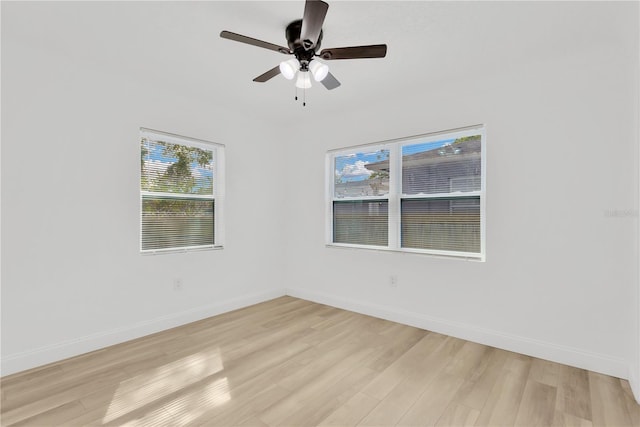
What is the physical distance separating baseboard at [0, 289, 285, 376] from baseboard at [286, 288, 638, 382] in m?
1.50

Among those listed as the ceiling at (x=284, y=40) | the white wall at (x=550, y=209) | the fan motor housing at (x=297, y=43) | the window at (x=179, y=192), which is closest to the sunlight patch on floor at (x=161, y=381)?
the window at (x=179, y=192)

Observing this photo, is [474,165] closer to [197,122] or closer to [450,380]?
[450,380]

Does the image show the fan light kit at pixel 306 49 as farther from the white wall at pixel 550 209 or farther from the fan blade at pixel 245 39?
the white wall at pixel 550 209

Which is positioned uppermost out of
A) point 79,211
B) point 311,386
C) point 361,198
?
point 361,198

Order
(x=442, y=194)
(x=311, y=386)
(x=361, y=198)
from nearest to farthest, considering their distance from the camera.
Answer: (x=311, y=386) → (x=442, y=194) → (x=361, y=198)

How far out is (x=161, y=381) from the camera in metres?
2.28

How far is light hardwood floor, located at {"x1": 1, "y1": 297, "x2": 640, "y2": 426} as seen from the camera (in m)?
1.88

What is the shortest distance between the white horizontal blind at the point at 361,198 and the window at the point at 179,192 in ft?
5.11

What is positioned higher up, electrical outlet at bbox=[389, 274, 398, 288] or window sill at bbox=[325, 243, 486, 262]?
window sill at bbox=[325, 243, 486, 262]

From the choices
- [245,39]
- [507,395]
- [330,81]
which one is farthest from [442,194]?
[245,39]

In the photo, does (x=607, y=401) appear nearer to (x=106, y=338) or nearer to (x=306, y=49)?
(x=306, y=49)

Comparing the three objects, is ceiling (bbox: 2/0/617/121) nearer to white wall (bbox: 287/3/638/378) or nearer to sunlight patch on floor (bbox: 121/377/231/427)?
white wall (bbox: 287/3/638/378)

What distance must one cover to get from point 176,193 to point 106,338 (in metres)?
1.56

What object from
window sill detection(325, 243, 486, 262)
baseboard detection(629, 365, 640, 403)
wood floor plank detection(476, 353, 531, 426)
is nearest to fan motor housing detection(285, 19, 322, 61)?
window sill detection(325, 243, 486, 262)
